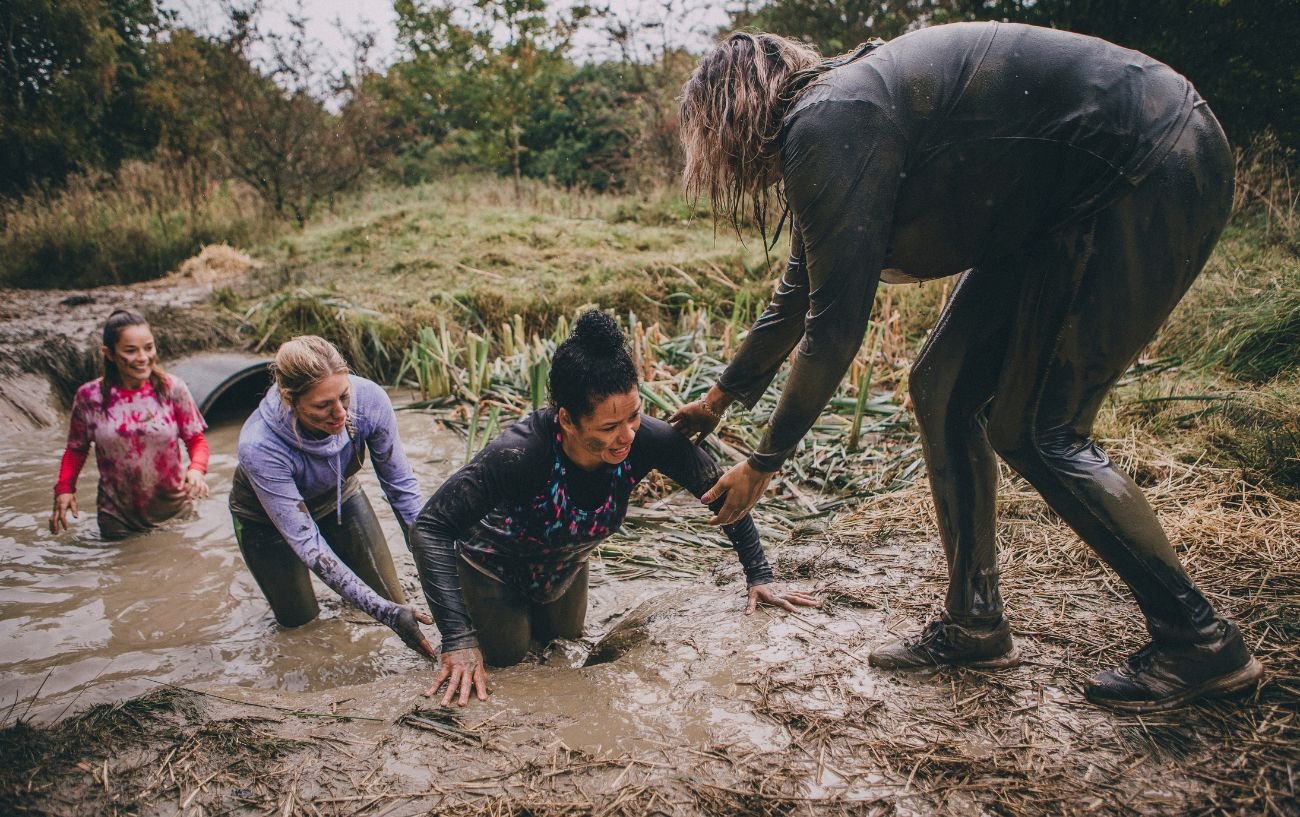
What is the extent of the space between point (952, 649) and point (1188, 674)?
0.53m

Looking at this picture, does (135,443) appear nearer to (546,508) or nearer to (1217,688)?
(546,508)

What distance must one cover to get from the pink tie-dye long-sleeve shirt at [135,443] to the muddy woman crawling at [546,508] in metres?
2.39

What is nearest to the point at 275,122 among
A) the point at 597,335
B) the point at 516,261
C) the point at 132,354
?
the point at 516,261

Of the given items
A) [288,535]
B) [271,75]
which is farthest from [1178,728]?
[271,75]

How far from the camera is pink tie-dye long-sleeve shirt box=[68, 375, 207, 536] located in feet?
12.6

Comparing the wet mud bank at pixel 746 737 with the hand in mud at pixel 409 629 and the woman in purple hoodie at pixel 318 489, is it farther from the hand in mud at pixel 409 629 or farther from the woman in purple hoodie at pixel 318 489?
the woman in purple hoodie at pixel 318 489

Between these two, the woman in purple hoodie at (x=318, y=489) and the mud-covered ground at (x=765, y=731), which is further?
the woman in purple hoodie at (x=318, y=489)

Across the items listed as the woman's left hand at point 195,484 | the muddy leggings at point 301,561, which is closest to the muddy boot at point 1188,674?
the muddy leggings at point 301,561

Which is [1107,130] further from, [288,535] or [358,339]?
[358,339]

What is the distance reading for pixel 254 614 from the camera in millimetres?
3426

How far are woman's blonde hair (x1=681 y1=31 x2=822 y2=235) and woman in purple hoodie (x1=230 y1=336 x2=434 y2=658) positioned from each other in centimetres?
153

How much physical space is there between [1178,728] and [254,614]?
3.46m

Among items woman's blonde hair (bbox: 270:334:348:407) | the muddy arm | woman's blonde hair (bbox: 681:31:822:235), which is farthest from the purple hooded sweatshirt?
woman's blonde hair (bbox: 681:31:822:235)

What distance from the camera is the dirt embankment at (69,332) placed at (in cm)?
565
